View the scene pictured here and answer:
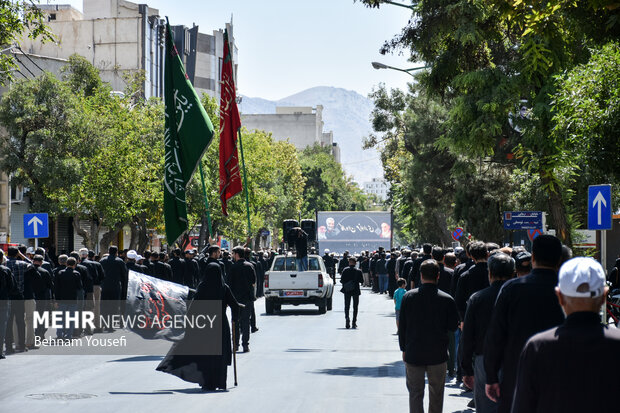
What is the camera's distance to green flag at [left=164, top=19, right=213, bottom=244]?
13.7 m

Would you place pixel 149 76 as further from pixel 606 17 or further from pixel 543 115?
pixel 606 17

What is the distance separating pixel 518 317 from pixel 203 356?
6.54m

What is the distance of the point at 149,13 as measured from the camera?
2913 inches

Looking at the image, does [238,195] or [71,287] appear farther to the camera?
[238,195]

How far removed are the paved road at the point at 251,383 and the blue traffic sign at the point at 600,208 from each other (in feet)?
13.5

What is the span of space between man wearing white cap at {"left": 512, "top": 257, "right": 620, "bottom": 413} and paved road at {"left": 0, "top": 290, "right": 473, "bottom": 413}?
643 cm

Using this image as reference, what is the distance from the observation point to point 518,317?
6535mm

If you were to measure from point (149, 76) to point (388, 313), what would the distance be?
45336mm

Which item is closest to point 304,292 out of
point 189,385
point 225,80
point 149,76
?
point 225,80

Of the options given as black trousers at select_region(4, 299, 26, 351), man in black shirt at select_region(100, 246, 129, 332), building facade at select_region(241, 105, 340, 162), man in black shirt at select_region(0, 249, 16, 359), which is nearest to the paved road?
black trousers at select_region(4, 299, 26, 351)

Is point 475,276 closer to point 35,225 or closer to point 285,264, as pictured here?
point 35,225

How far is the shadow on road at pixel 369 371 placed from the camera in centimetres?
1414

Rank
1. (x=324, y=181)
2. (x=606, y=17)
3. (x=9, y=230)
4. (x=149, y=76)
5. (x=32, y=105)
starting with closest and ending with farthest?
(x=606, y=17) → (x=32, y=105) → (x=9, y=230) → (x=149, y=76) → (x=324, y=181)

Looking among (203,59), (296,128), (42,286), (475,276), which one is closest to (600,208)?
(475,276)
